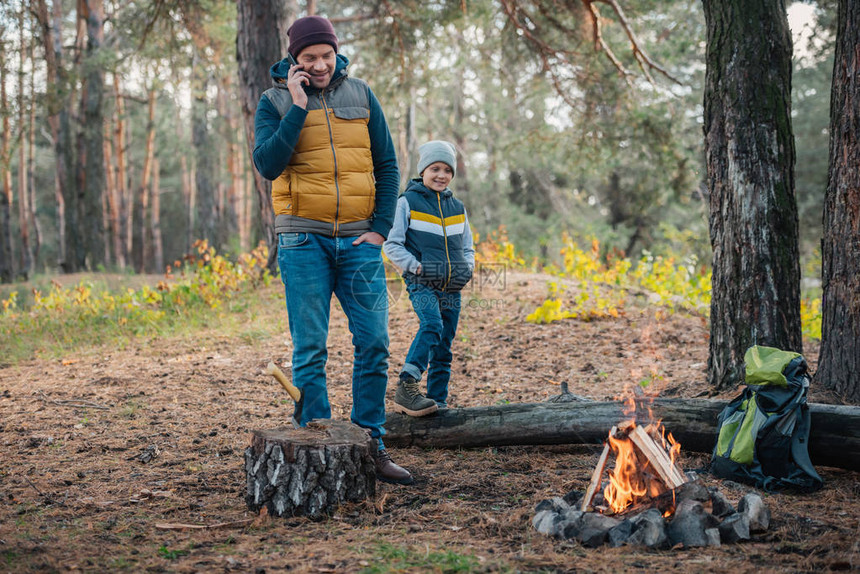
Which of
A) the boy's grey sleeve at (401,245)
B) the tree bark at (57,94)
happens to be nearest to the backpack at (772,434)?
the boy's grey sleeve at (401,245)

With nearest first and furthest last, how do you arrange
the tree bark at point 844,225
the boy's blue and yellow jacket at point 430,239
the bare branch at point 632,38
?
the tree bark at point 844,225 → the boy's blue and yellow jacket at point 430,239 → the bare branch at point 632,38

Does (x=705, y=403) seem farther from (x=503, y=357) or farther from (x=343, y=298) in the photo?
(x=503, y=357)

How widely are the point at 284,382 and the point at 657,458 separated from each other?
6.08 ft

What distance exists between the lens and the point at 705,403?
405 centimetres

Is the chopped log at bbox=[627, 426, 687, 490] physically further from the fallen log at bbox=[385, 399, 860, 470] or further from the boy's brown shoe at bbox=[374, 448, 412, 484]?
the boy's brown shoe at bbox=[374, 448, 412, 484]

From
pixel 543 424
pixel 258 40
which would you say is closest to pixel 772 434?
pixel 543 424

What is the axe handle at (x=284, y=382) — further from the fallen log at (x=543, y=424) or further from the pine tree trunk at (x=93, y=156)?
the pine tree trunk at (x=93, y=156)

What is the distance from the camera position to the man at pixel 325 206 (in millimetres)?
3469

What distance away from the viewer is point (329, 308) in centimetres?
354

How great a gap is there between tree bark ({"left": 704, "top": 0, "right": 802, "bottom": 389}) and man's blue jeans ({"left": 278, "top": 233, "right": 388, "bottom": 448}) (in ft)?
8.74

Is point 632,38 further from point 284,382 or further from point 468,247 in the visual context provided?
point 284,382

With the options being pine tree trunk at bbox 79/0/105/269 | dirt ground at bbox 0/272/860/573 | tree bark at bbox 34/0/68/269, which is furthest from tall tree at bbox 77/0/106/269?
dirt ground at bbox 0/272/860/573

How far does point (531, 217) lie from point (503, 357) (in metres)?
13.3

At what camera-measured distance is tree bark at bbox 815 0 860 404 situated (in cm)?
419
